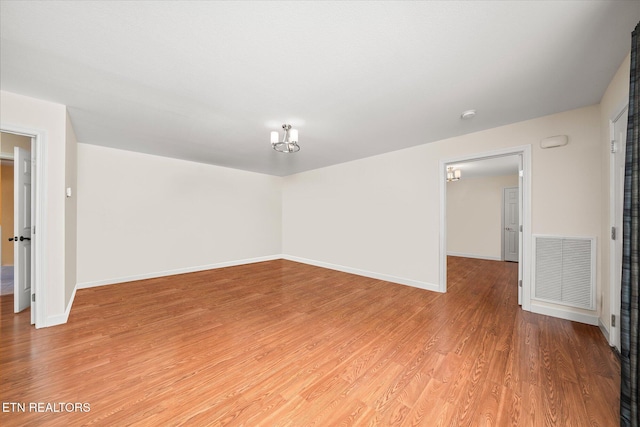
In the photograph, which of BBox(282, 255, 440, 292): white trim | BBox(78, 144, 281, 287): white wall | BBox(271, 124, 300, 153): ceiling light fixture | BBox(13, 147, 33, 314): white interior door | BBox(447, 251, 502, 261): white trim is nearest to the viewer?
BBox(13, 147, 33, 314): white interior door

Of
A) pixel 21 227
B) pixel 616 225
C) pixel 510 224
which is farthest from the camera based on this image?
pixel 510 224

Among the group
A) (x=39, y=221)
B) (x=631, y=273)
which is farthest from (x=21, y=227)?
(x=631, y=273)

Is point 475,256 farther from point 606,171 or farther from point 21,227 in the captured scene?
point 21,227

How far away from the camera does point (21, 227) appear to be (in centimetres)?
284

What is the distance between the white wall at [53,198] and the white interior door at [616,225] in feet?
18.5

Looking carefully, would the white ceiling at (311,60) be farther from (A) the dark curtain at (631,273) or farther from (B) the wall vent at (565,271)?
(B) the wall vent at (565,271)

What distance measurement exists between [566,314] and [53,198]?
6.08 meters

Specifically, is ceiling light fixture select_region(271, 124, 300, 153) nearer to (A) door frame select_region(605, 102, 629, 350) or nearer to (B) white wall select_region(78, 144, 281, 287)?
(B) white wall select_region(78, 144, 281, 287)

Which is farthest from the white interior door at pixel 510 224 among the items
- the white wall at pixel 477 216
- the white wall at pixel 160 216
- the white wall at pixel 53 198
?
the white wall at pixel 53 198

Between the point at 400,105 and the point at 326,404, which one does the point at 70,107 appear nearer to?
the point at 400,105

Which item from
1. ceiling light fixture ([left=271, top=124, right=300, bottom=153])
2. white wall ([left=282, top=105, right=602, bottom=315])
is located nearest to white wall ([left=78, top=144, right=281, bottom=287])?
white wall ([left=282, top=105, right=602, bottom=315])

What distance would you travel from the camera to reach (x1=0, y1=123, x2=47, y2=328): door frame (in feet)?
8.11

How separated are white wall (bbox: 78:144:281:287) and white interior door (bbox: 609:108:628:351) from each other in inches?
242

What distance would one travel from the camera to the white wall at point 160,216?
402cm
